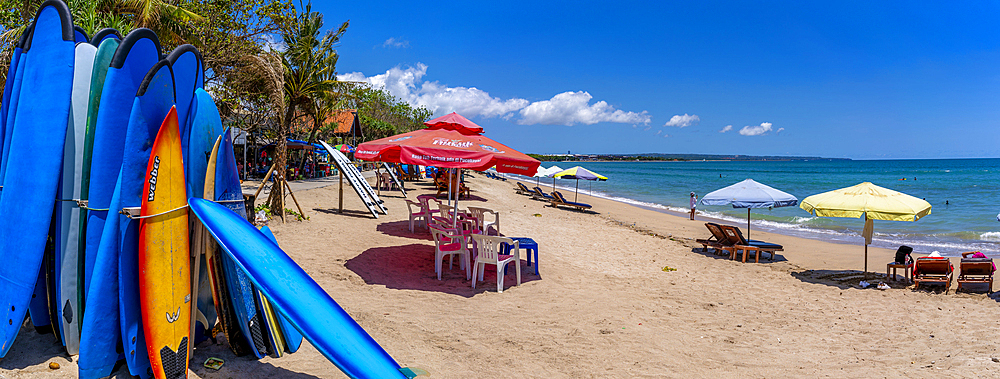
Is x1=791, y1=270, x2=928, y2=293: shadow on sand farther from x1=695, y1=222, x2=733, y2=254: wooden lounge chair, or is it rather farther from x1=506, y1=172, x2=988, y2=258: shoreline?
x1=506, y1=172, x2=988, y2=258: shoreline

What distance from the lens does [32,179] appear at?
2996 mm

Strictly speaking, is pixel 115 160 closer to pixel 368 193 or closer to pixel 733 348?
pixel 733 348

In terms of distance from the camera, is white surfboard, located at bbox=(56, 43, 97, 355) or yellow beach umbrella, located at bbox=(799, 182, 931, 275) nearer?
white surfboard, located at bbox=(56, 43, 97, 355)

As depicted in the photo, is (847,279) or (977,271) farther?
(847,279)

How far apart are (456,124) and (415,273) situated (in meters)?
2.34

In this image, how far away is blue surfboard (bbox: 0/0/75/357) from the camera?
298cm

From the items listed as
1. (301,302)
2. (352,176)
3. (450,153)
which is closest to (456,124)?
(450,153)

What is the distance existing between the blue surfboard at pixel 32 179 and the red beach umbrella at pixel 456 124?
499 cm

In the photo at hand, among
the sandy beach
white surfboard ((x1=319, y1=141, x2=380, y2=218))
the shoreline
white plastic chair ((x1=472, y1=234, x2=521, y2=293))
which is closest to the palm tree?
white surfboard ((x1=319, y1=141, x2=380, y2=218))

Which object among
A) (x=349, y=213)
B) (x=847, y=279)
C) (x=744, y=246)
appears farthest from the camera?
(x=349, y=213)

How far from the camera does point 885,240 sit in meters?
14.5

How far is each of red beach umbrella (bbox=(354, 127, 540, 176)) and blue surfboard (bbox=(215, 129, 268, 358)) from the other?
2.57 metres

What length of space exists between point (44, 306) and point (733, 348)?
5543mm

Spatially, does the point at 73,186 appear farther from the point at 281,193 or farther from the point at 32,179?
the point at 281,193
